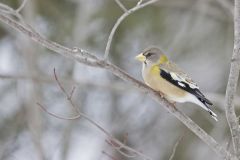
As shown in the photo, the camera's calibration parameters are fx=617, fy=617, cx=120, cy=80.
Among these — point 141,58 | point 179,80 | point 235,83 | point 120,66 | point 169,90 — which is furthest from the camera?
point 120,66

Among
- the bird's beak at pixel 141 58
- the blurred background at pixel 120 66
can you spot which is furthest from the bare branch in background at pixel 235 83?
the blurred background at pixel 120 66

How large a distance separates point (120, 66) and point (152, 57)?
4.31 m

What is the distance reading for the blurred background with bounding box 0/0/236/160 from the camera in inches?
365

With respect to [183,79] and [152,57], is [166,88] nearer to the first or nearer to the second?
[183,79]

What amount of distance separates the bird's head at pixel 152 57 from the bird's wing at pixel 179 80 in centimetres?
12

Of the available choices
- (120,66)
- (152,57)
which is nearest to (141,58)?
(152,57)

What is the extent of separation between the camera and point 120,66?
32.1 ft

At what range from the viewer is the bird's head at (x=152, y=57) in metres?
5.39

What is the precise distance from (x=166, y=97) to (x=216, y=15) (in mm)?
5287

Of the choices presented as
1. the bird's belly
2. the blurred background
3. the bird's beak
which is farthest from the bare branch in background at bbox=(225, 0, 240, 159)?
the blurred background

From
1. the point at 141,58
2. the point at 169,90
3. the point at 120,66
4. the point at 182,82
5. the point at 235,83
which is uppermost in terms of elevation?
the point at 120,66

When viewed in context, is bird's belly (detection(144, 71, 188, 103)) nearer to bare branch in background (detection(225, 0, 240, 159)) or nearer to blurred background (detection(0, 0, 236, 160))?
bare branch in background (detection(225, 0, 240, 159))

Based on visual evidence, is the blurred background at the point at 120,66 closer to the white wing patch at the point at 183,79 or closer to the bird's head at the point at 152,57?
the bird's head at the point at 152,57

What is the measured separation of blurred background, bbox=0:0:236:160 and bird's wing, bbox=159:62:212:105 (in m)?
3.70
